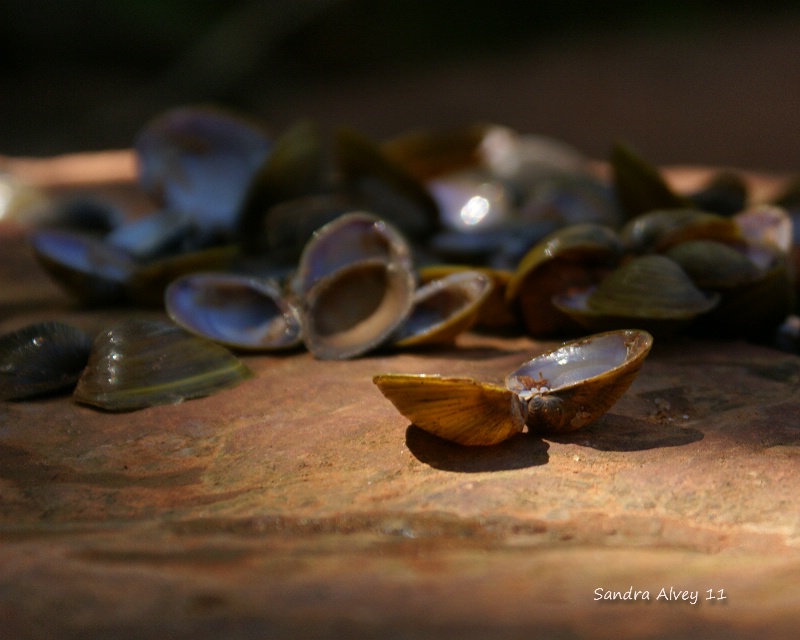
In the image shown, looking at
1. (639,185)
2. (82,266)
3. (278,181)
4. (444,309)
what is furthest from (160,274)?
(639,185)

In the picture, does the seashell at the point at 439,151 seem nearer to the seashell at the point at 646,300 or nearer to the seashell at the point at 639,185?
the seashell at the point at 639,185

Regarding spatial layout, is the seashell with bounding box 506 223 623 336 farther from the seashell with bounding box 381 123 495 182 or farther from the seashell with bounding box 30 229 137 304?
the seashell with bounding box 381 123 495 182

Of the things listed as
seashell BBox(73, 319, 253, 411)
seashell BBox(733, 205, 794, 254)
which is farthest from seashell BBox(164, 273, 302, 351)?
seashell BBox(733, 205, 794, 254)

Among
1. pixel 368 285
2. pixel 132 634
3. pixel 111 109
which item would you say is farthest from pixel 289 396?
pixel 111 109

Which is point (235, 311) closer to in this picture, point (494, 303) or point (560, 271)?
point (494, 303)

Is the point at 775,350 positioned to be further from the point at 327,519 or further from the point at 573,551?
the point at 327,519

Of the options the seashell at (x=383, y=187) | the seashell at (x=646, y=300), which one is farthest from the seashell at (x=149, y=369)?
the seashell at (x=383, y=187)
